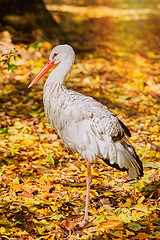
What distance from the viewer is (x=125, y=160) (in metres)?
3.73

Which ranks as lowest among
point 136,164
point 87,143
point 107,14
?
point 107,14

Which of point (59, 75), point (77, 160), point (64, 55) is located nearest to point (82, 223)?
point (77, 160)

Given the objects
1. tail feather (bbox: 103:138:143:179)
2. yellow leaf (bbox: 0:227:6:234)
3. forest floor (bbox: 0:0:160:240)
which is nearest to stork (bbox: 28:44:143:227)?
tail feather (bbox: 103:138:143:179)

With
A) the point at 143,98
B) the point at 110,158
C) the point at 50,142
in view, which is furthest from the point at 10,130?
the point at 143,98

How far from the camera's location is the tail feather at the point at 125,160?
3.69 m

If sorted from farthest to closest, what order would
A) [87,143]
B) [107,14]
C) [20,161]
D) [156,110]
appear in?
[107,14] < [156,110] < [20,161] < [87,143]

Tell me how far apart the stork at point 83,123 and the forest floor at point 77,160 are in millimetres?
338

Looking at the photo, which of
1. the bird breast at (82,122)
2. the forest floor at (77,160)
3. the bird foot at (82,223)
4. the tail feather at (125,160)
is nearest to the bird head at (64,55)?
the bird breast at (82,122)

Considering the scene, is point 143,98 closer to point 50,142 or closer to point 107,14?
point 50,142

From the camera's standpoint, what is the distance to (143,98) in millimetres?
6738

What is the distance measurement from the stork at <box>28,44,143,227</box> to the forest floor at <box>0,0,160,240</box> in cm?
34

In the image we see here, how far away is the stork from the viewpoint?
3.51 m

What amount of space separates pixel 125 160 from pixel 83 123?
0.61m

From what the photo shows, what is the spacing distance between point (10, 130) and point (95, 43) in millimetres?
5583
